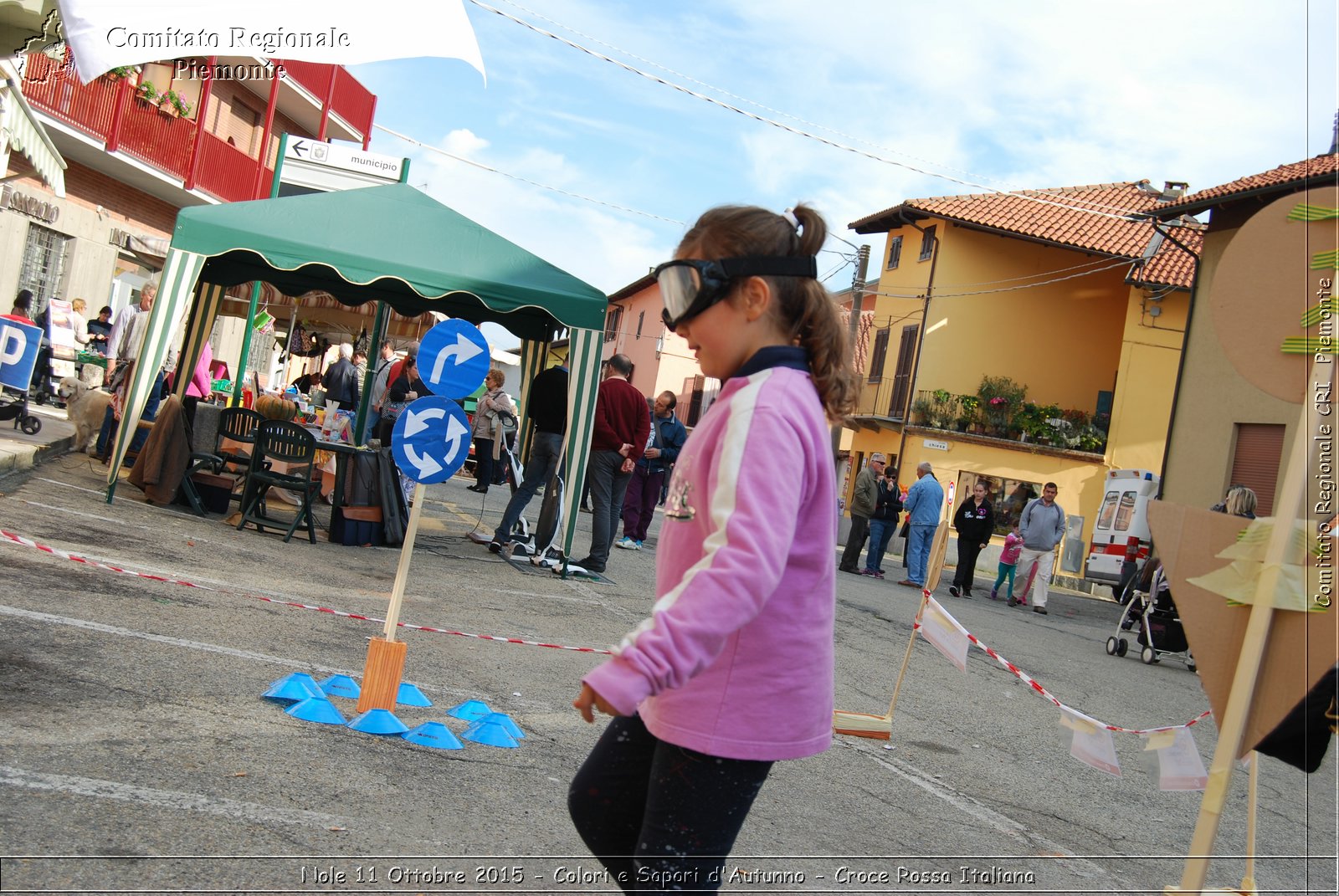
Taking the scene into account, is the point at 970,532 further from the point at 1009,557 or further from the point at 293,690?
the point at 293,690

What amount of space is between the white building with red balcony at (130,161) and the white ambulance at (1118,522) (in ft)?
58.1

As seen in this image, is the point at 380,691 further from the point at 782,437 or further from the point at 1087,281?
the point at 1087,281

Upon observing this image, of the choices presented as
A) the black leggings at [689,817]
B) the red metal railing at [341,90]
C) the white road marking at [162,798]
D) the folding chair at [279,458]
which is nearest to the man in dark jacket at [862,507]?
the folding chair at [279,458]

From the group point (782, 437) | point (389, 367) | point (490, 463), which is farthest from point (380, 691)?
point (490, 463)

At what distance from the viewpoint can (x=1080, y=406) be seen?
3625cm

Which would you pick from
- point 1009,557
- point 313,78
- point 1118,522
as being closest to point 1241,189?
point 1118,522

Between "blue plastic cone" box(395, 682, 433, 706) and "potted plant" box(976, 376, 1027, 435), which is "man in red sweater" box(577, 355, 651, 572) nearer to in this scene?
"blue plastic cone" box(395, 682, 433, 706)

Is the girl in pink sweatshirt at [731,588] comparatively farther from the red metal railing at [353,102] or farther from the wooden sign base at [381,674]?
the red metal railing at [353,102]

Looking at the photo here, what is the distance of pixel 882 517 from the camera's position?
1811 cm

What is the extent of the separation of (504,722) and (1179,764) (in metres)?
2.56

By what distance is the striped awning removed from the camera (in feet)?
30.0

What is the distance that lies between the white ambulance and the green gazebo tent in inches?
559

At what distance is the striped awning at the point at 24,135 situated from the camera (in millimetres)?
9133

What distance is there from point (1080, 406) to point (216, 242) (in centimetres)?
3095
